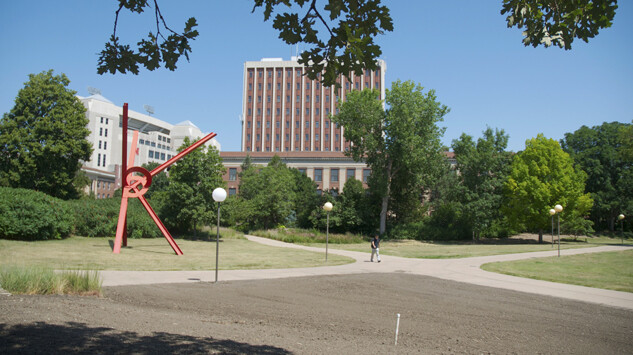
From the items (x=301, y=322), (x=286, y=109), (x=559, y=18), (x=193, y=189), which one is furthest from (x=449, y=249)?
(x=286, y=109)

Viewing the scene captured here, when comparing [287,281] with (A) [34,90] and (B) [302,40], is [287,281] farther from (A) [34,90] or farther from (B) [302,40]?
(A) [34,90]

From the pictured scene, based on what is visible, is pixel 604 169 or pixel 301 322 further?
pixel 604 169

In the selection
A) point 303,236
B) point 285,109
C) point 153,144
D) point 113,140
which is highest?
point 285,109

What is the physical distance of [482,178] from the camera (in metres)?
41.7

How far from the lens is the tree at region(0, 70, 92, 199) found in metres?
33.6

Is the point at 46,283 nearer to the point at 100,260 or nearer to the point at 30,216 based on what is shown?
the point at 100,260

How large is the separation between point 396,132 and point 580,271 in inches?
973

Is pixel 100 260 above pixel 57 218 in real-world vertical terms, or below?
below

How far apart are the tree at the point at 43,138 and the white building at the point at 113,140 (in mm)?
56201

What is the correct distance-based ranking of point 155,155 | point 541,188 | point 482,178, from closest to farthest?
point 541,188 → point 482,178 → point 155,155

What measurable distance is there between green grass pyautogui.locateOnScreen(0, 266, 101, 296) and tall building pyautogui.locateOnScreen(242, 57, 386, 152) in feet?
298

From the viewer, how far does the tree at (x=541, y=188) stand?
3794 centimetres

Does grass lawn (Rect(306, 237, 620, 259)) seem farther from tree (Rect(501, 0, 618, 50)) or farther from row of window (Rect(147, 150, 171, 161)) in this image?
row of window (Rect(147, 150, 171, 161))

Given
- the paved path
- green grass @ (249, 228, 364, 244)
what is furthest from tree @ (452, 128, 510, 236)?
the paved path
